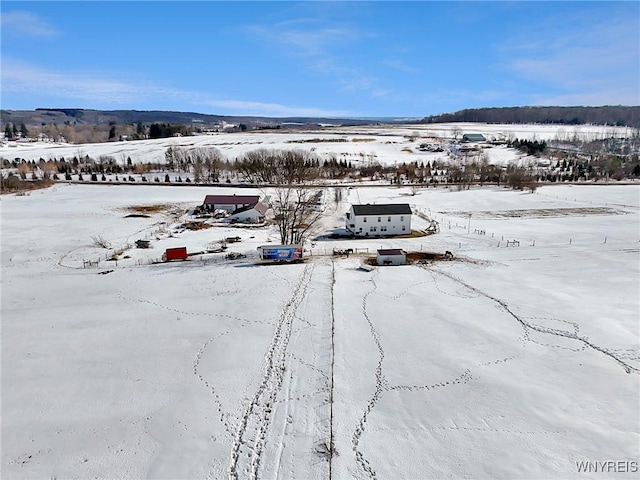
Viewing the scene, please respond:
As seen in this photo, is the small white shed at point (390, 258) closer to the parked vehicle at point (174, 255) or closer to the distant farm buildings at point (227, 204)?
the parked vehicle at point (174, 255)

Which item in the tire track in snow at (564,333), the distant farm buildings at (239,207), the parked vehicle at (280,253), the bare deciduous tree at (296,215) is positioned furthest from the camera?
the distant farm buildings at (239,207)

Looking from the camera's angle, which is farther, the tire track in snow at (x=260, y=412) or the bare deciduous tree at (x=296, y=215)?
the bare deciduous tree at (x=296, y=215)

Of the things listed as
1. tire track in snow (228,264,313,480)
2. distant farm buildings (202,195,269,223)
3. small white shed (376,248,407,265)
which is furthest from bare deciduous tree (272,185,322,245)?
tire track in snow (228,264,313,480)

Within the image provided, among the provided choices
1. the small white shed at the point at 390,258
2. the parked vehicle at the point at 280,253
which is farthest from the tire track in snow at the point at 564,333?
the parked vehicle at the point at 280,253

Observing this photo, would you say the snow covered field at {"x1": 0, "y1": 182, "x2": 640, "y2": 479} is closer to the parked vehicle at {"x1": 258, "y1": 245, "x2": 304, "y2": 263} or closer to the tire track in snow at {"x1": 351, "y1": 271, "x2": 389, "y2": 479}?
the tire track in snow at {"x1": 351, "y1": 271, "x2": 389, "y2": 479}

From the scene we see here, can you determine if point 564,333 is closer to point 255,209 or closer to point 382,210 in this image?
point 382,210

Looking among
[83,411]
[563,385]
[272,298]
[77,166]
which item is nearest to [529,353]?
[563,385]

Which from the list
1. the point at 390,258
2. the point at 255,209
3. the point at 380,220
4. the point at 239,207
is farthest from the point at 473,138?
the point at 390,258
